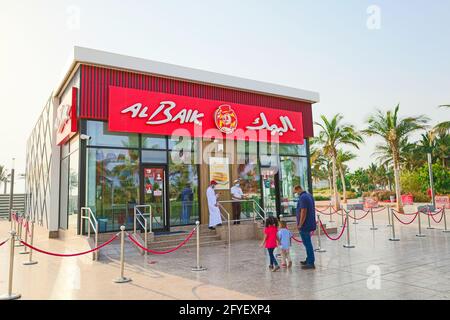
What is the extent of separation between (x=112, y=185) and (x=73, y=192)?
174cm

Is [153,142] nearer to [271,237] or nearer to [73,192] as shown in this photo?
[73,192]

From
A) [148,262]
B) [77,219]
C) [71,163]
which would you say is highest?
[71,163]

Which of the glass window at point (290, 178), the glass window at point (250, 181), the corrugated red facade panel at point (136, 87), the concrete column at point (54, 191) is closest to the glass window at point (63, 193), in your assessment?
the concrete column at point (54, 191)

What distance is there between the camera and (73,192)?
1256cm

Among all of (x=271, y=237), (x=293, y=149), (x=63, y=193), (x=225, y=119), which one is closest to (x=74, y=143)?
(x=63, y=193)

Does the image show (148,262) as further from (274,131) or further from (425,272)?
(274,131)

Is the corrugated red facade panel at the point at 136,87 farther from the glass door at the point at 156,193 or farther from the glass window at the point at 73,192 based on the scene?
the glass door at the point at 156,193

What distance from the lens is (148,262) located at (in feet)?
28.8

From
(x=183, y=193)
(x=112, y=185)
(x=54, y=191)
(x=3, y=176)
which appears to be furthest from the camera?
(x=3, y=176)

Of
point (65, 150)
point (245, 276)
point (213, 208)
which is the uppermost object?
point (65, 150)

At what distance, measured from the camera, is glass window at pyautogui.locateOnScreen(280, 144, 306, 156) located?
53.7 ft

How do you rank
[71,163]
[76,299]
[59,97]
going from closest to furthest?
[76,299] < [71,163] < [59,97]

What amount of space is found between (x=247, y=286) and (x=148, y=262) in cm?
348
